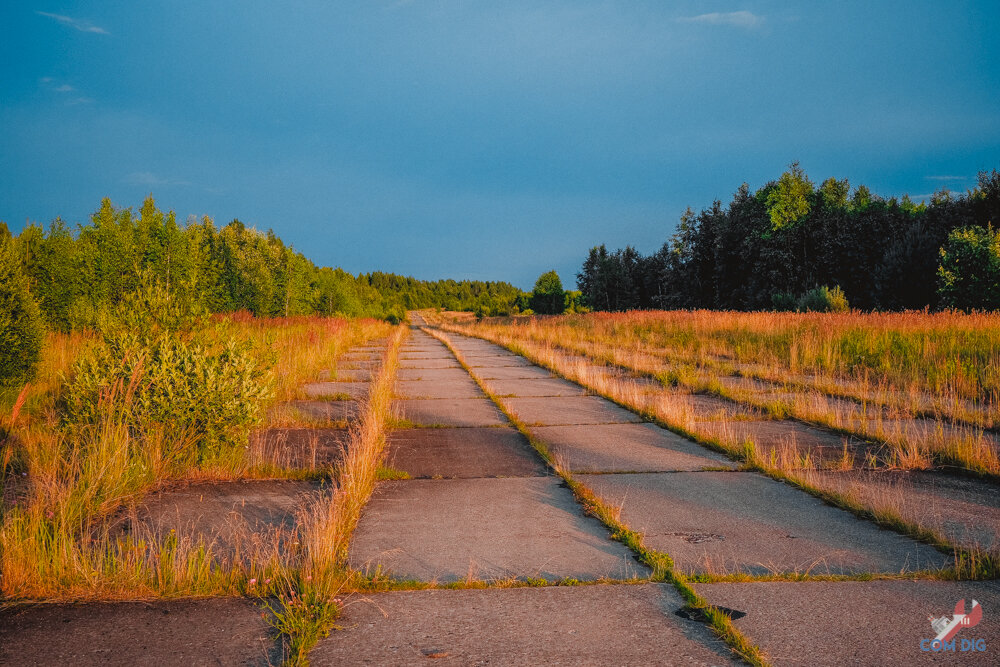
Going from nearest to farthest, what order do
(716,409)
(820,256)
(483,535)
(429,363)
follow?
(483,535) < (716,409) < (429,363) < (820,256)

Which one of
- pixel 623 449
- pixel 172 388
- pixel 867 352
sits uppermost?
pixel 172 388

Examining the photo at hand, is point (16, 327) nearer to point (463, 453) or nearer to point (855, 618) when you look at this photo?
point (463, 453)

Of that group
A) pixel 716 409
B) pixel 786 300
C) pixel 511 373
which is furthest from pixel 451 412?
pixel 786 300

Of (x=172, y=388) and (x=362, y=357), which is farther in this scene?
(x=362, y=357)

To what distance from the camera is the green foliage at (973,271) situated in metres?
24.2

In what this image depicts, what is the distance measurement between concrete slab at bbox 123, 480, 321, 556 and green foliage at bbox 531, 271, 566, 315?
262 ft

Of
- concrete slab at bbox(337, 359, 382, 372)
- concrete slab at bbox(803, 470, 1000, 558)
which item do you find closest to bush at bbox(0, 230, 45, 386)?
concrete slab at bbox(337, 359, 382, 372)

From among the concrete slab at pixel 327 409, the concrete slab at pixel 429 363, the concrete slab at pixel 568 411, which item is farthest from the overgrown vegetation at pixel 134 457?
the concrete slab at pixel 429 363

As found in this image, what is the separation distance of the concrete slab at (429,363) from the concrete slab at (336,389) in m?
3.90

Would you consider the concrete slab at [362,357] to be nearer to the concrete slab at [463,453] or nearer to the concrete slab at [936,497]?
the concrete slab at [463,453]

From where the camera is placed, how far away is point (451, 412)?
841 centimetres

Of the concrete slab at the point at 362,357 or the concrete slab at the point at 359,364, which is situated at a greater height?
the concrete slab at the point at 362,357

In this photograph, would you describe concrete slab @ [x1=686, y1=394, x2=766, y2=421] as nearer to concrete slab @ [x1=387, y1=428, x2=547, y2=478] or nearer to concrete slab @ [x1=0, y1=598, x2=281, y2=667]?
concrete slab @ [x1=387, y1=428, x2=547, y2=478]

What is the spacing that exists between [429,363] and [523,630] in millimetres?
14323
